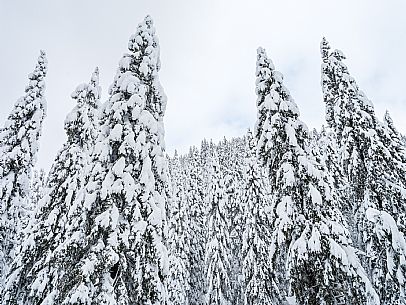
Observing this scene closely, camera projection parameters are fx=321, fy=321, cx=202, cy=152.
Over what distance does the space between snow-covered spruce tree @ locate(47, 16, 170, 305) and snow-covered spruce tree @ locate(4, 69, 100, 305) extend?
367cm

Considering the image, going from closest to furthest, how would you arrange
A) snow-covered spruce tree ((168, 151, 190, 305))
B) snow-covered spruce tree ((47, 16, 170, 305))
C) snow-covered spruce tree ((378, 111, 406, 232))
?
snow-covered spruce tree ((47, 16, 170, 305))
snow-covered spruce tree ((378, 111, 406, 232))
snow-covered spruce tree ((168, 151, 190, 305))

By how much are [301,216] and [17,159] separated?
15.6 meters

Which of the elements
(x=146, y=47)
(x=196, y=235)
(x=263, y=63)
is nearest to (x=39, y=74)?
(x=146, y=47)

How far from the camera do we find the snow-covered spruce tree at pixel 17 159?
18062 millimetres

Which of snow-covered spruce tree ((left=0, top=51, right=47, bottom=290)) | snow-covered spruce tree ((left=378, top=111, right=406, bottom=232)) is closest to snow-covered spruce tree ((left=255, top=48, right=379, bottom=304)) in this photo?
snow-covered spruce tree ((left=378, top=111, right=406, bottom=232))

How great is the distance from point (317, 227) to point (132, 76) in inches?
366

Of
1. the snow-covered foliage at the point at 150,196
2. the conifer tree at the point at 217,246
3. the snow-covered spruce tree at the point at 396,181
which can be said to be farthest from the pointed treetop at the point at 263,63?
the conifer tree at the point at 217,246

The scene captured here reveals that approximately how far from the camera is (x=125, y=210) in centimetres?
1112

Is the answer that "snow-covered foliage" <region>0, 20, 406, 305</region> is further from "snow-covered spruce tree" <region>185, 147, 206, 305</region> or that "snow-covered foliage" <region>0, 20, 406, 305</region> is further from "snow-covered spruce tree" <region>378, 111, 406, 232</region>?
"snow-covered spruce tree" <region>185, 147, 206, 305</region>

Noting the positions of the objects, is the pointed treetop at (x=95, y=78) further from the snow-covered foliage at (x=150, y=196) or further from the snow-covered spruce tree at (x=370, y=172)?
A: the snow-covered spruce tree at (x=370, y=172)

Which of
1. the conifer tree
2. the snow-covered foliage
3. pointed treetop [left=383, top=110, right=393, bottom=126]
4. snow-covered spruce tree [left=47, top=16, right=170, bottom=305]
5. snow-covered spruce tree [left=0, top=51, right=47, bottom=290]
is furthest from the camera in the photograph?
the conifer tree

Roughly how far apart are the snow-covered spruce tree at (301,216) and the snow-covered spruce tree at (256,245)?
901 centimetres

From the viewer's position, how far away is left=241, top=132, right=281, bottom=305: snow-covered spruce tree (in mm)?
23531

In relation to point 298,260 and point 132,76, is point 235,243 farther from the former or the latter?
point 132,76
